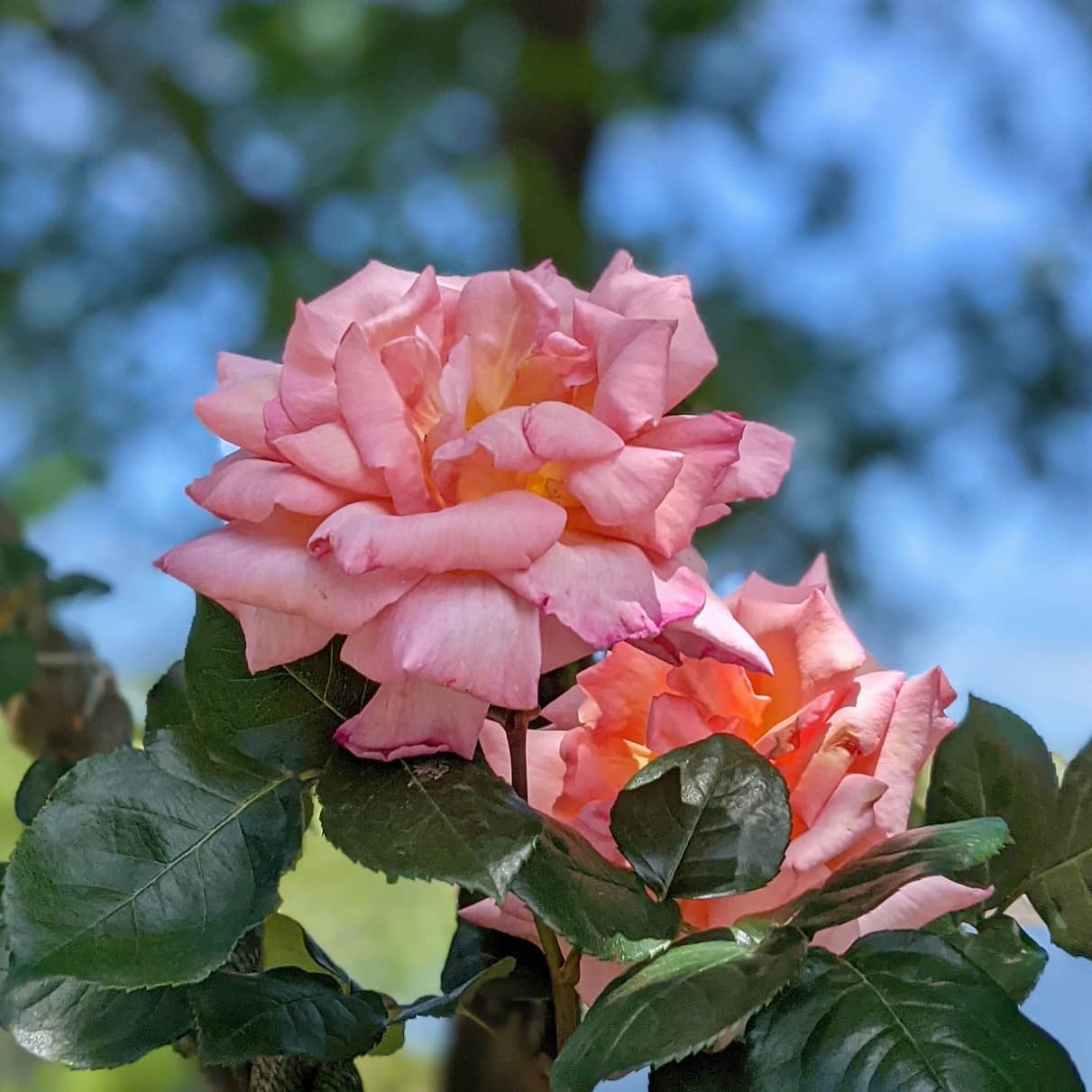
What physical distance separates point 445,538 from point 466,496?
0.02 metres

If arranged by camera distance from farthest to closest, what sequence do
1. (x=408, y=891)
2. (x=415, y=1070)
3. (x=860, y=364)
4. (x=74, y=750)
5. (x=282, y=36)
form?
(x=860, y=364) < (x=282, y=36) < (x=408, y=891) < (x=415, y=1070) < (x=74, y=750)

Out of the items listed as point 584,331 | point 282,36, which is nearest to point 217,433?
point 584,331

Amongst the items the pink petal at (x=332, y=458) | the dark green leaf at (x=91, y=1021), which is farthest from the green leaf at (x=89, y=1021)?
the pink petal at (x=332, y=458)

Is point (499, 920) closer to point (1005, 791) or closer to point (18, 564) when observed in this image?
point (1005, 791)

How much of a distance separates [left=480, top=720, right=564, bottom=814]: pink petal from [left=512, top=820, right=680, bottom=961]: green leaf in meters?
0.03

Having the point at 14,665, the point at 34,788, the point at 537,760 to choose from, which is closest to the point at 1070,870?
the point at 537,760

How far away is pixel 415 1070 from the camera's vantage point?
801 millimetres

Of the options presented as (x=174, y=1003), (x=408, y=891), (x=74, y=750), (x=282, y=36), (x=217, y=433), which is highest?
(x=282, y=36)

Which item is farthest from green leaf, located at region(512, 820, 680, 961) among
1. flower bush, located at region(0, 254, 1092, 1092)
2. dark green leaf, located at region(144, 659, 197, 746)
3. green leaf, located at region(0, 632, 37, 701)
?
green leaf, located at region(0, 632, 37, 701)

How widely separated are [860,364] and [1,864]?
1.24 m

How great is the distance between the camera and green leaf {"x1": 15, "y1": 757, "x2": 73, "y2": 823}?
30 cm

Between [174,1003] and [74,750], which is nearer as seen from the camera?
[174,1003]

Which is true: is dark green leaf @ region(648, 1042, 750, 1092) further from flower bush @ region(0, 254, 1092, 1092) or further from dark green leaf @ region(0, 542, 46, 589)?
dark green leaf @ region(0, 542, 46, 589)

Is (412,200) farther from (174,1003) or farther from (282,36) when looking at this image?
(174,1003)
